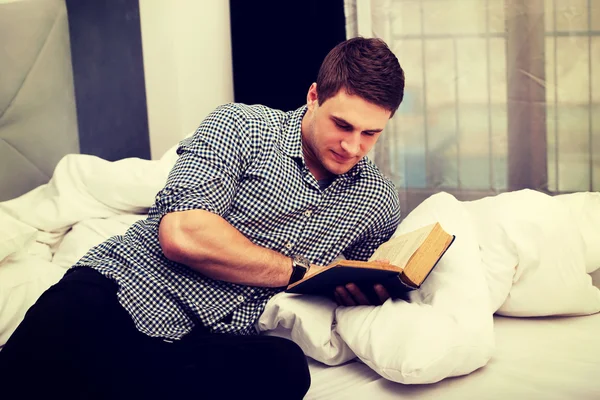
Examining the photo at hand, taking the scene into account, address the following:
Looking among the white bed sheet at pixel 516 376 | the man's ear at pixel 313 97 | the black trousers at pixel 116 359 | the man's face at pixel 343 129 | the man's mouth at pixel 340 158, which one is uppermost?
the man's ear at pixel 313 97

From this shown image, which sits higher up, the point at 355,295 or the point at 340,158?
the point at 340,158

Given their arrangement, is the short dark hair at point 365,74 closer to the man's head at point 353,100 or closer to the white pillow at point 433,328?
the man's head at point 353,100

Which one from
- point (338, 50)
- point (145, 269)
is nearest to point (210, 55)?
point (338, 50)

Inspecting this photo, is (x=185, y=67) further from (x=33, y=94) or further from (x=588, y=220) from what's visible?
(x=588, y=220)

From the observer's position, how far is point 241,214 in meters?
1.47

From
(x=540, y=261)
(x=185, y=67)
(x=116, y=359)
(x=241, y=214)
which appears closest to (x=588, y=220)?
(x=540, y=261)

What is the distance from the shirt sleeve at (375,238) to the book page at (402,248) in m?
0.09

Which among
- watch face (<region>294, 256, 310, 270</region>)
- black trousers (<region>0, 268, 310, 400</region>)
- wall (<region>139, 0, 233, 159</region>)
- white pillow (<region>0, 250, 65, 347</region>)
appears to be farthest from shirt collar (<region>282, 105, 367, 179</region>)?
wall (<region>139, 0, 233, 159</region>)

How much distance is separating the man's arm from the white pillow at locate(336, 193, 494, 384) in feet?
0.63

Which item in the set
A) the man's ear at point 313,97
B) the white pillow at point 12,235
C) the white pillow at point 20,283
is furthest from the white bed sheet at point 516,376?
the white pillow at point 12,235

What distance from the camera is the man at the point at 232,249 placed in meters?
1.21

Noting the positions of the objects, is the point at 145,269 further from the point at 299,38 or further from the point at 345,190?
the point at 299,38

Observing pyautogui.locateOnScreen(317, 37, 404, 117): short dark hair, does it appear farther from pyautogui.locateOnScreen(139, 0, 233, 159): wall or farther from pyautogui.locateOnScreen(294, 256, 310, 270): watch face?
pyautogui.locateOnScreen(139, 0, 233, 159): wall

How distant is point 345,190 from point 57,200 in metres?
0.94
